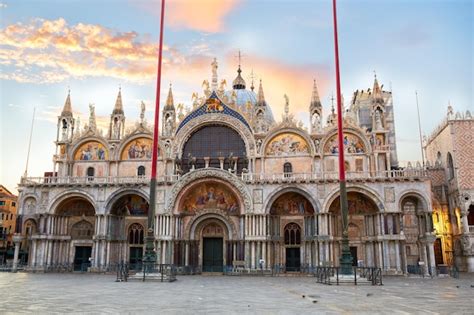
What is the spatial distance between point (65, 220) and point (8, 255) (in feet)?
73.6

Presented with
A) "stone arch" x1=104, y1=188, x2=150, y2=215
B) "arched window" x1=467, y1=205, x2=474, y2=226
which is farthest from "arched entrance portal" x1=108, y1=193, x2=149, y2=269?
"arched window" x1=467, y1=205, x2=474, y2=226

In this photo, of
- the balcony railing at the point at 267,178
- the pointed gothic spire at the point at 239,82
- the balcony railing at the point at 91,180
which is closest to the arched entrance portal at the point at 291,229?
the balcony railing at the point at 267,178

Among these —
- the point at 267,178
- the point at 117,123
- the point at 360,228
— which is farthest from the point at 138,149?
the point at 360,228

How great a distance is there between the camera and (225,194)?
39031 mm

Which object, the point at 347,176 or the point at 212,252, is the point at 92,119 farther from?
the point at 347,176

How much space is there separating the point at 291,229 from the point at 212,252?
762 centimetres

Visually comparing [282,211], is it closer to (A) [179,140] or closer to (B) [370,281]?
(A) [179,140]

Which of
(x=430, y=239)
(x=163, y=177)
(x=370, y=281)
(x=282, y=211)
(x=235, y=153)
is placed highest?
(x=235, y=153)

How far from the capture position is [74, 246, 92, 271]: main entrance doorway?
41.0 metres

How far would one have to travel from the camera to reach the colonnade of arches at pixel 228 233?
3597 centimetres

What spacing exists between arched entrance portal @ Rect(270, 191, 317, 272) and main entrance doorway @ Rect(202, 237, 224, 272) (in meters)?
4.98

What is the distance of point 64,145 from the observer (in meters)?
43.3

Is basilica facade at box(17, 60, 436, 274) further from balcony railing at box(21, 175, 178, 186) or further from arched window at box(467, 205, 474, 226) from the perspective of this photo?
arched window at box(467, 205, 474, 226)

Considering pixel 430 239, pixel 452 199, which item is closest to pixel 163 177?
pixel 430 239
